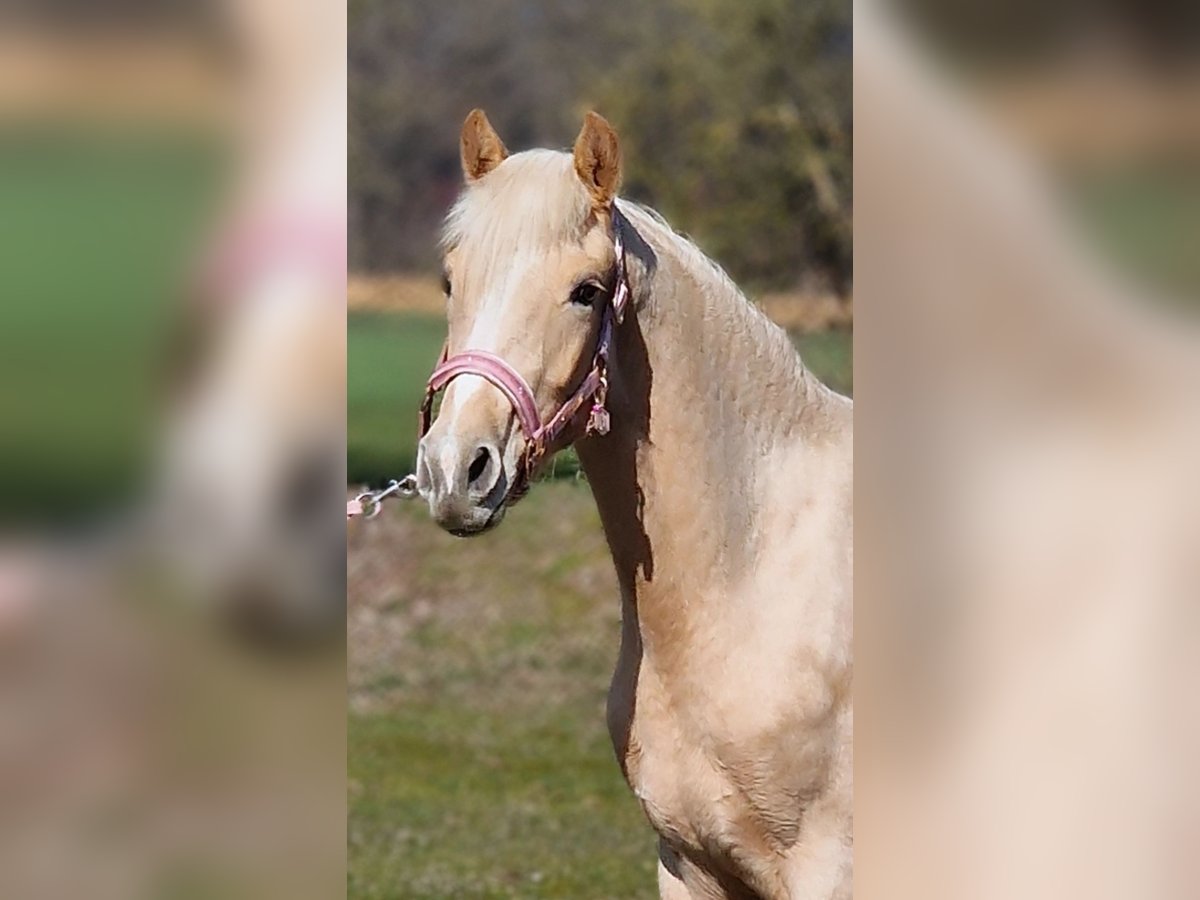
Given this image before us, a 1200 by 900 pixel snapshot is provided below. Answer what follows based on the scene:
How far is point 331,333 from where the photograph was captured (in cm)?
88

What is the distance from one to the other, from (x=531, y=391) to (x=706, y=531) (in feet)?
1.40

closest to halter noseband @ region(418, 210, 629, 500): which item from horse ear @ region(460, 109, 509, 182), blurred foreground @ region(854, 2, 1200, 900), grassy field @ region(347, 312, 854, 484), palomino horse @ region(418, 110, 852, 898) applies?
palomino horse @ region(418, 110, 852, 898)

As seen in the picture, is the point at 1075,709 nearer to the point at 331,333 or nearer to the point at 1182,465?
the point at 1182,465

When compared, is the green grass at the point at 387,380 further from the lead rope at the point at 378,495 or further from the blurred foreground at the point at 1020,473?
the blurred foreground at the point at 1020,473

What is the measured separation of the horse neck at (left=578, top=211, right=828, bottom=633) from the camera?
2.21m

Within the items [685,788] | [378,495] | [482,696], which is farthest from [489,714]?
[378,495]

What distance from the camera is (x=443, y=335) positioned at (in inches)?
423

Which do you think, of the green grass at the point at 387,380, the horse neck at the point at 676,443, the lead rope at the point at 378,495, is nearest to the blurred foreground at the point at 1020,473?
the lead rope at the point at 378,495

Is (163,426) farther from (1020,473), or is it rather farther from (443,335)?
(443,335)

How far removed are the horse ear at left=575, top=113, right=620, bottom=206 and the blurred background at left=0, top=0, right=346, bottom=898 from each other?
3.77 ft

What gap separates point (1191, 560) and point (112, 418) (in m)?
0.64

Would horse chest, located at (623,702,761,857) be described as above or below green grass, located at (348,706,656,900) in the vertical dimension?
above

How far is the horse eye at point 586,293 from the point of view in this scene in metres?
2.01

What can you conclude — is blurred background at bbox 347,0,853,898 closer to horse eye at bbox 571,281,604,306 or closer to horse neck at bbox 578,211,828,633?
horse neck at bbox 578,211,828,633
